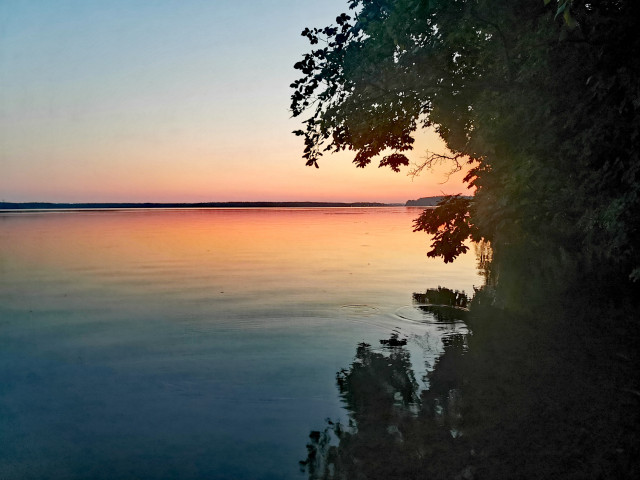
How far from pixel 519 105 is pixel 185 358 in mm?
9209

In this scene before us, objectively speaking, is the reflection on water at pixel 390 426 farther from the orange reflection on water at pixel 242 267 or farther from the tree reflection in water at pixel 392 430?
the orange reflection on water at pixel 242 267

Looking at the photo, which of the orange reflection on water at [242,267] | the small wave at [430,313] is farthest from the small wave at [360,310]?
the orange reflection on water at [242,267]

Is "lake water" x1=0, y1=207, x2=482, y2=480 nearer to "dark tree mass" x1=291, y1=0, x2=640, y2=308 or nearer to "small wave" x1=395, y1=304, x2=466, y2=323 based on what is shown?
"small wave" x1=395, y1=304, x2=466, y2=323

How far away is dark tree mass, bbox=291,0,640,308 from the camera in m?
9.91

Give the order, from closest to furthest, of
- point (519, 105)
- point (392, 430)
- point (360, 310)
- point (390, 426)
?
point (392, 430), point (390, 426), point (519, 105), point (360, 310)

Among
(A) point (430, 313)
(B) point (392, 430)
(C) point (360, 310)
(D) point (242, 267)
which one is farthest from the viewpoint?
(D) point (242, 267)

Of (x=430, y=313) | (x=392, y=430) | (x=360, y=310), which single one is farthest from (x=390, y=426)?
(x=360, y=310)

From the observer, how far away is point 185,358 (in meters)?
12.5

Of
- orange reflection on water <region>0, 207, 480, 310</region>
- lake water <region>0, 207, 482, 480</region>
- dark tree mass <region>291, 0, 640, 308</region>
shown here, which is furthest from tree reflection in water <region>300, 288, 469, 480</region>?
orange reflection on water <region>0, 207, 480, 310</region>

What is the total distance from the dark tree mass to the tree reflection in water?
415cm

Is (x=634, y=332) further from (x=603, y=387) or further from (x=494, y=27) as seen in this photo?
(x=494, y=27)

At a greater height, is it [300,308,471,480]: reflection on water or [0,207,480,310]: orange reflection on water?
[0,207,480,310]: orange reflection on water

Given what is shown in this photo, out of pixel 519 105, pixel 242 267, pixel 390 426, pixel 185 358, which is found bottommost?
pixel 185 358

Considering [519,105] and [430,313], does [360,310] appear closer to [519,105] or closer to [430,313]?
[430,313]
